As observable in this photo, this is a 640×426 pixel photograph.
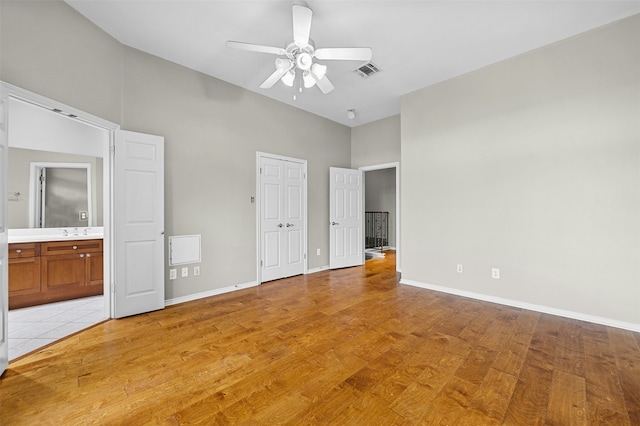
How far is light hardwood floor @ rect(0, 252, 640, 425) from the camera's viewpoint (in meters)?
1.54

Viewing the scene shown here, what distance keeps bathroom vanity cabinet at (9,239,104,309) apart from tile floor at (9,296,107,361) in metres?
0.12

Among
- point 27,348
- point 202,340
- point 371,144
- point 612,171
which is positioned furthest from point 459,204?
point 27,348

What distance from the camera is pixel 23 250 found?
3.27 metres

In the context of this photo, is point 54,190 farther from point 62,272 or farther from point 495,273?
point 495,273

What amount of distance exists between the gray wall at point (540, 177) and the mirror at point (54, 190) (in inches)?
210

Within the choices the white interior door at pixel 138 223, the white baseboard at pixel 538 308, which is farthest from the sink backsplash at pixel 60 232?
the white baseboard at pixel 538 308

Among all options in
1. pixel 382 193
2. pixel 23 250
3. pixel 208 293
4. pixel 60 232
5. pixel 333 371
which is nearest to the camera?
pixel 333 371

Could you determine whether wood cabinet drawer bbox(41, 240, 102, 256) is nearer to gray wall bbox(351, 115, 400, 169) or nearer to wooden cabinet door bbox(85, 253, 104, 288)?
wooden cabinet door bbox(85, 253, 104, 288)

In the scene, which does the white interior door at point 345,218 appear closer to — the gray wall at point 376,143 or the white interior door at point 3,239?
the gray wall at point 376,143

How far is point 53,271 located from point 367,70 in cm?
508

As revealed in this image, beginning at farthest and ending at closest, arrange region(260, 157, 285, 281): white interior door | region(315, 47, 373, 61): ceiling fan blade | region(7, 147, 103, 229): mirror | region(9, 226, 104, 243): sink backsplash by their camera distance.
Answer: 1. region(260, 157, 285, 281): white interior door
2. region(7, 147, 103, 229): mirror
3. region(9, 226, 104, 243): sink backsplash
4. region(315, 47, 373, 61): ceiling fan blade

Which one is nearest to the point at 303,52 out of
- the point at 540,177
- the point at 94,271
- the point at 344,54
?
the point at 344,54

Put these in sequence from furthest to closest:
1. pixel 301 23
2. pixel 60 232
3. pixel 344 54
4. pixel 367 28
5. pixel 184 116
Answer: pixel 60 232, pixel 184 116, pixel 367 28, pixel 344 54, pixel 301 23

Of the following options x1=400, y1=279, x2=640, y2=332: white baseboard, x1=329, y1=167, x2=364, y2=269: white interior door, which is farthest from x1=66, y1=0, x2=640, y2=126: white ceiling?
x1=400, y1=279, x2=640, y2=332: white baseboard
